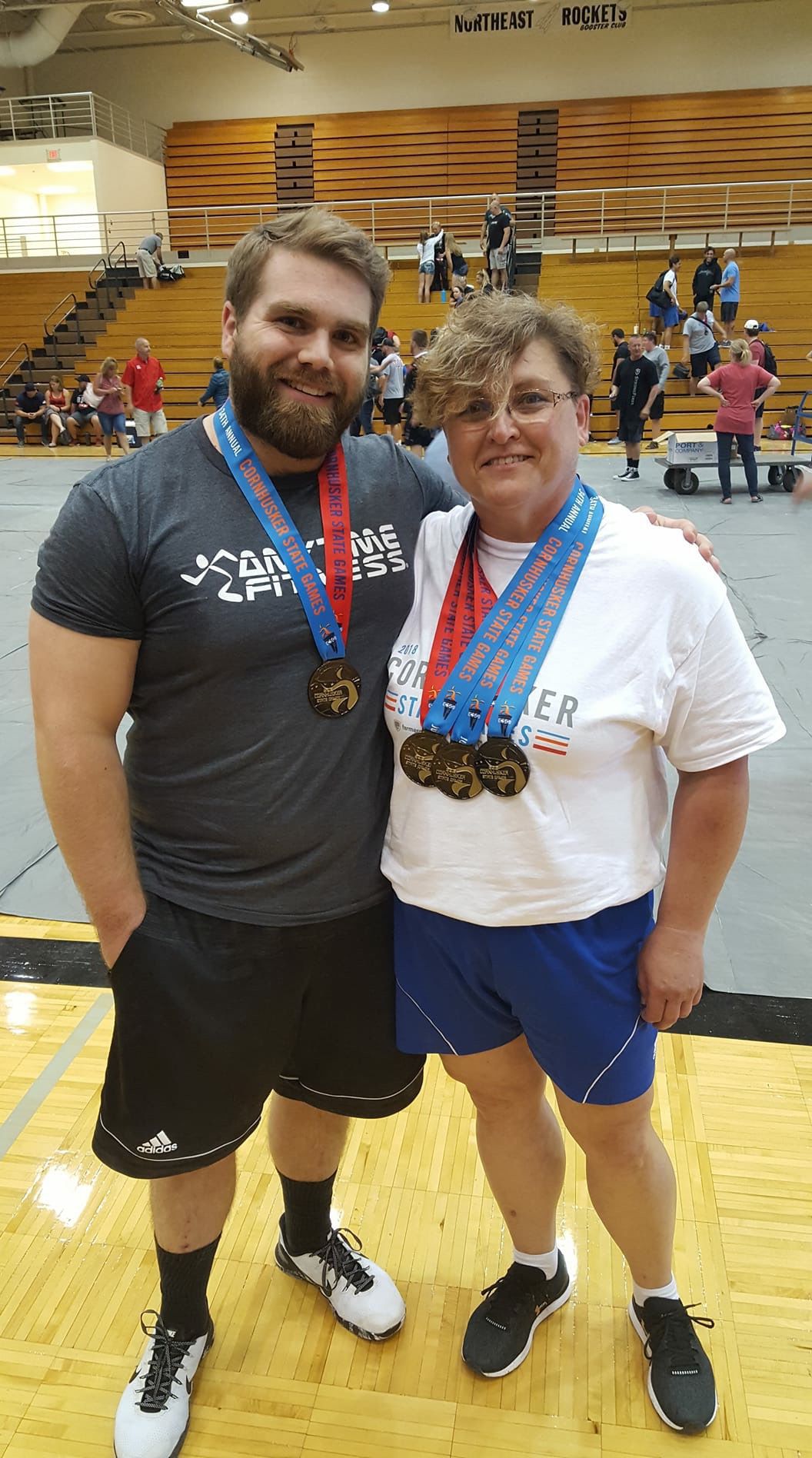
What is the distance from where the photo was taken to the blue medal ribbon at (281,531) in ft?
4.55

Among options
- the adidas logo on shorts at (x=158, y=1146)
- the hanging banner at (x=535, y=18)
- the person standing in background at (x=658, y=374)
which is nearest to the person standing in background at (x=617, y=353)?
the person standing in background at (x=658, y=374)

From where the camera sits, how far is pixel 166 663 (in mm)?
1368

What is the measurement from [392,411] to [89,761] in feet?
37.7

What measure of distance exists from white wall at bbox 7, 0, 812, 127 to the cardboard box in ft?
47.4

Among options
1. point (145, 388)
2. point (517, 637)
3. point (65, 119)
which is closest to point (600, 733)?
point (517, 637)

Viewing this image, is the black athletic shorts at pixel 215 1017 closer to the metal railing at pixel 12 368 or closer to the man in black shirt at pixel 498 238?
the man in black shirt at pixel 498 238

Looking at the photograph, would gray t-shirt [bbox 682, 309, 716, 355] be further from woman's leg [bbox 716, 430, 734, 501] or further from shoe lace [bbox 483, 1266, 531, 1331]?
shoe lace [bbox 483, 1266, 531, 1331]

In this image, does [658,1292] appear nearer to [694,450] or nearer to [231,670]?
Answer: [231,670]

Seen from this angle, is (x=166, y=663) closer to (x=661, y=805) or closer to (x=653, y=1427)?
(x=661, y=805)

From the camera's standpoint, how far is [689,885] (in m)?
1.47

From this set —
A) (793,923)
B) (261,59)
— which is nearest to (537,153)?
(261,59)

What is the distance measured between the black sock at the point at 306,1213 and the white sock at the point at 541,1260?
0.38 m

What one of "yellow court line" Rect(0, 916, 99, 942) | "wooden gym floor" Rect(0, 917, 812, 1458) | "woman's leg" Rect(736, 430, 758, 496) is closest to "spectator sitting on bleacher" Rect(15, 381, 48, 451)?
"woman's leg" Rect(736, 430, 758, 496)

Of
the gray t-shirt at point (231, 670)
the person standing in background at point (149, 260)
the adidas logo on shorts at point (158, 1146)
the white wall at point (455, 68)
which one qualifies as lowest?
the adidas logo on shorts at point (158, 1146)
